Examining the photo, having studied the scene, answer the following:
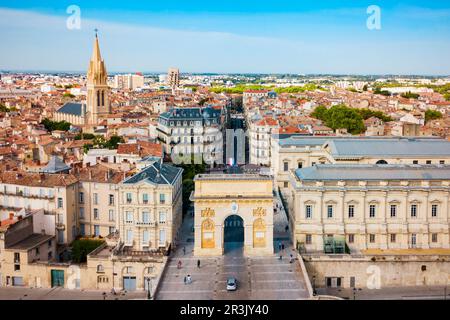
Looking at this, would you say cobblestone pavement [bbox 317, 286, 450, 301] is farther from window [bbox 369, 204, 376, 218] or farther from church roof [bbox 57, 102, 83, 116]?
church roof [bbox 57, 102, 83, 116]

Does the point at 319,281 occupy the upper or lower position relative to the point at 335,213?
lower

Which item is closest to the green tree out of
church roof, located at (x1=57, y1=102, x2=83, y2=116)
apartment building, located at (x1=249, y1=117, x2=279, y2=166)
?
apartment building, located at (x1=249, y1=117, x2=279, y2=166)

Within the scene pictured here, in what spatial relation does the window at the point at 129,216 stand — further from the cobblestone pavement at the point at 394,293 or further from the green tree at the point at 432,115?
the green tree at the point at 432,115

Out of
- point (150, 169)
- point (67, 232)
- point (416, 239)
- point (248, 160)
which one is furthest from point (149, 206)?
point (248, 160)

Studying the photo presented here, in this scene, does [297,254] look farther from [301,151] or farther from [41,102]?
[41,102]

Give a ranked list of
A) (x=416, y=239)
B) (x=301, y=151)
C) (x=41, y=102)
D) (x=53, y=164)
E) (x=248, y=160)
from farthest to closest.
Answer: (x=41, y=102) → (x=248, y=160) → (x=301, y=151) → (x=53, y=164) → (x=416, y=239)

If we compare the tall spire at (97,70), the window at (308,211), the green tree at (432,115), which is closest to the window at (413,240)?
the window at (308,211)

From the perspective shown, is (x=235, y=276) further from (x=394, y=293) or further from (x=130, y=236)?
(x=394, y=293)
